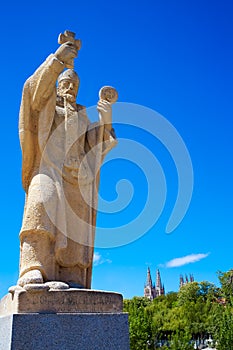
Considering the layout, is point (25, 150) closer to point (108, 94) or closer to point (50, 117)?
point (50, 117)

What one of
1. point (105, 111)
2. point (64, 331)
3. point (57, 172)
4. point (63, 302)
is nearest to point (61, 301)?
point (63, 302)

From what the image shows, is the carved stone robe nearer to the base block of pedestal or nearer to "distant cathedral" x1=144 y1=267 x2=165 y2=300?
the base block of pedestal

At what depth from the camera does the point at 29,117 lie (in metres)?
6.34

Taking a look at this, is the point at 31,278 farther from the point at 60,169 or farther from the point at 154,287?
the point at 154,287

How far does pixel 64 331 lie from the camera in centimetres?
484

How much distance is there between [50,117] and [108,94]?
115 cm

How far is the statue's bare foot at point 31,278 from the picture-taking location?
16.6 feet

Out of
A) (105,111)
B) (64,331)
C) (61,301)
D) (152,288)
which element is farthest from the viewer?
(152,288)

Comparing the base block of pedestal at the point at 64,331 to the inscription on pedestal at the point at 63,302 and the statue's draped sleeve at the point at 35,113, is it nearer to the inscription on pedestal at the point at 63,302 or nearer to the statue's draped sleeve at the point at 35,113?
the inscription on pedestal at the point at 63,302

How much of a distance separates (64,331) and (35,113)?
3.33 m

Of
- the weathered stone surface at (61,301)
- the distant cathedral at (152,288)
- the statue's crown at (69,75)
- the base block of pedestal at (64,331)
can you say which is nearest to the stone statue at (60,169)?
the statue's crown at (69,75)

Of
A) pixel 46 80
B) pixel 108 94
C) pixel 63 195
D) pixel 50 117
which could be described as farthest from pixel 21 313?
pixel 108 94

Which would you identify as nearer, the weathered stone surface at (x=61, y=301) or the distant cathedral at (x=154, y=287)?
the weathered stone surface at (x=61, y=301)

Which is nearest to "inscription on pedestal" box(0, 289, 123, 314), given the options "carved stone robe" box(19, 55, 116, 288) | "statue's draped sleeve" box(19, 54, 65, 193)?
"carved stone robe" box(19, 55, 116, 288)
